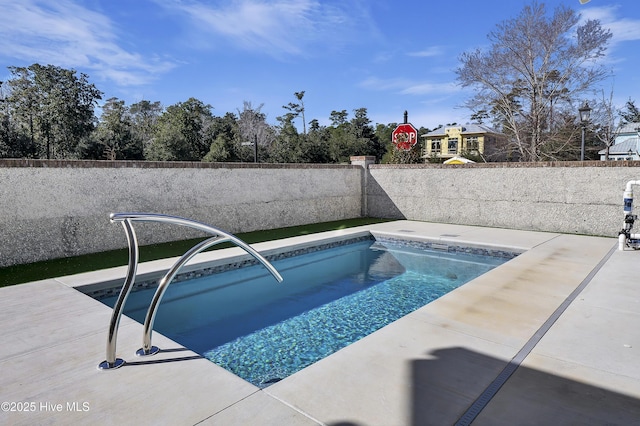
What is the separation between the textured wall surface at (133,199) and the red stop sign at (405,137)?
4.65m

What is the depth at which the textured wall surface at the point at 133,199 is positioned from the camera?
6574mm

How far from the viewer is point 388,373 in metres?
2.80

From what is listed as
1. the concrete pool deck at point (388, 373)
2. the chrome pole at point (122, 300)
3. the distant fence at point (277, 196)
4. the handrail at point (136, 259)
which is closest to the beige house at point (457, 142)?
the distant fence at point (277, 196)

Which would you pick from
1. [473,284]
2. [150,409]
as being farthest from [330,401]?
[473,284]

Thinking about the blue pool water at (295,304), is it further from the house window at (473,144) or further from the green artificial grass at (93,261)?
A: the house window at (473,144)

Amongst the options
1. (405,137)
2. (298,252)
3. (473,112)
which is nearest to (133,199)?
(298,252)

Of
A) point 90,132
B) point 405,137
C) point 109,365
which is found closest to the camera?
point 109,365

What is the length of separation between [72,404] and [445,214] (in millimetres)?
10710

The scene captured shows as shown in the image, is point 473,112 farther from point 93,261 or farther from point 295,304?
point 93,261

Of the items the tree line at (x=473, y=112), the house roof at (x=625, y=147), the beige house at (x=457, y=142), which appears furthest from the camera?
the beige house at (x=457, y=142)

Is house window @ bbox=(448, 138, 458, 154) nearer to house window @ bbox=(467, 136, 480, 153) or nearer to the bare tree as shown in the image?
house window @ bbox=(467, 136, 480, 153)

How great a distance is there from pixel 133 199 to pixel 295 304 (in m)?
4.63

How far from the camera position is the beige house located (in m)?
42.7

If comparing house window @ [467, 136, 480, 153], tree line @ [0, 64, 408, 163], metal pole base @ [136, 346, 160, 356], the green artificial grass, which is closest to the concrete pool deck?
metal pole base @ [136, 346, 160, 356]
